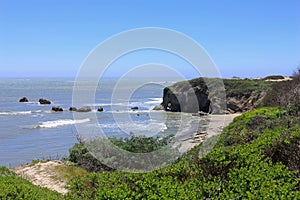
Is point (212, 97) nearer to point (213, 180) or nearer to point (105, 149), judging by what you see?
point (105, 149)

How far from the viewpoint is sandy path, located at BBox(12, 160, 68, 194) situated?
9900 mm

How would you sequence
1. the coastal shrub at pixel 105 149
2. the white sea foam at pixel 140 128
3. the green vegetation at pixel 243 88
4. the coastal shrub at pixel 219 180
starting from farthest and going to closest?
the green vegetation at pixel 243 88, the white sea foam at pixel 140 128, the coastal shrub at pixel 105 149, the coastal shrub at pixel 219 180

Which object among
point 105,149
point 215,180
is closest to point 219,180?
point 215,180

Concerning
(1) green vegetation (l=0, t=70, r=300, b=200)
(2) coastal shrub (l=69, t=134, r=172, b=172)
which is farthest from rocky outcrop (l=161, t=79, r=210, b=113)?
(1) green vegetation (l=0, t=70, r=300, b=200)

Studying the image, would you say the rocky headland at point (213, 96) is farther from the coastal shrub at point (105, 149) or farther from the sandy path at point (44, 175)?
the sandy path at point (44, 175)

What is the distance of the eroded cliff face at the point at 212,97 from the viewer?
41022mm

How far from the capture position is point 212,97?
41438 millimetres

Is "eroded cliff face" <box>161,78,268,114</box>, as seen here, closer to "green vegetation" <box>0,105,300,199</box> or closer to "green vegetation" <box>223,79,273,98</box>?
"green vegetation" <box>223,79,273,98</box>

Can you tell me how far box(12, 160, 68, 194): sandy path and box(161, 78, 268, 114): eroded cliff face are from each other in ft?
96.3

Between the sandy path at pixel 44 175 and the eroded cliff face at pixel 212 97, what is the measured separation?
96.3ft

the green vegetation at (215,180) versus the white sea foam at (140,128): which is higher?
the green vegetation at (215,180)

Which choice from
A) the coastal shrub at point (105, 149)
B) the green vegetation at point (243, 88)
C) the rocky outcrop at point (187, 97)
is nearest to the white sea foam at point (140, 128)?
the coastal shrub at point (105, 149)

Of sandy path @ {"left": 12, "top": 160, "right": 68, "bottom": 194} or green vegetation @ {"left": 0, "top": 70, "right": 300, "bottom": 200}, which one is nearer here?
green vegetation @ {"left": 0, "top": 70, "right": 300, "bottom": 200}

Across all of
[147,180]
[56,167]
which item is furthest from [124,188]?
[56,167]
